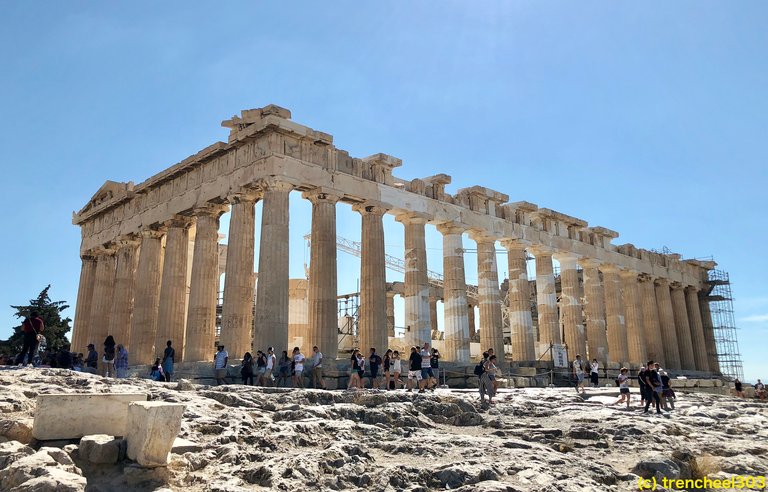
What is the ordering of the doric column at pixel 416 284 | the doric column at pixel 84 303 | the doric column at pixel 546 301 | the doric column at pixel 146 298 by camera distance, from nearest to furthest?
the doric column at pixel 416 284 → the doric column at pixel 146 298 → the doric column at pixel 84 303 → the doric column at pixel 546 301

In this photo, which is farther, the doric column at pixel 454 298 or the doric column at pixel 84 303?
the doric column at pixel 84 303

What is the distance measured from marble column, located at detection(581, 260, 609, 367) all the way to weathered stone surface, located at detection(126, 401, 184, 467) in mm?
29947

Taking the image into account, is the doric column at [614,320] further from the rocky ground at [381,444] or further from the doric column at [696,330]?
the rocky ground at [381,444]

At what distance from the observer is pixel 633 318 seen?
128ft

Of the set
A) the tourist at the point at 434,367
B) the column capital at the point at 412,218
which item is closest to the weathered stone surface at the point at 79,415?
the tourist at the point at 434,367

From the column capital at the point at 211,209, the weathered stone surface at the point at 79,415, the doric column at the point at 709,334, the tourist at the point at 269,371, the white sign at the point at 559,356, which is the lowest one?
the weathered stone surface at the point at 79,415

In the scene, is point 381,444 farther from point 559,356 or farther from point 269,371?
point 559,356

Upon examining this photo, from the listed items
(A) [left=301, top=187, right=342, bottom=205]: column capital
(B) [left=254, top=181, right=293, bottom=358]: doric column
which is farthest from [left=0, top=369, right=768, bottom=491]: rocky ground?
(A) [left=301, top=187, right=342, bottom=205]: column capital

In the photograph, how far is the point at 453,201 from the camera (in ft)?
101

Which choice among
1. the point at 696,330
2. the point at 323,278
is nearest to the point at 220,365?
the point at 323,278

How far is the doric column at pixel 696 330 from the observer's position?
43.1 metres

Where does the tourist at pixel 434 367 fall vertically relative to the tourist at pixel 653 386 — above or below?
above

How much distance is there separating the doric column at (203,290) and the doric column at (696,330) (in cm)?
3246

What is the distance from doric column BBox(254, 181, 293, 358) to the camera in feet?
74.7
